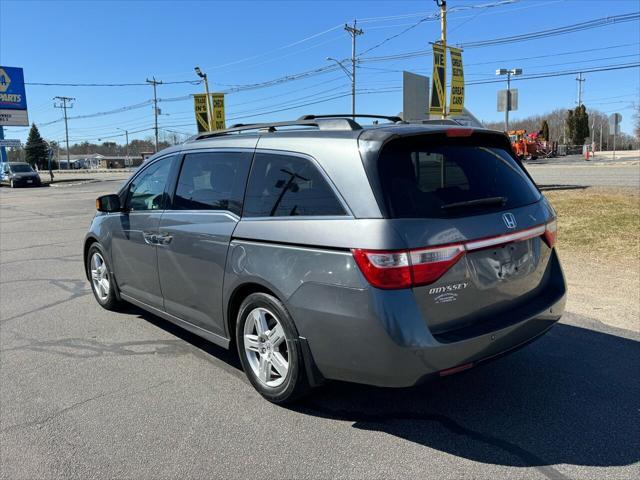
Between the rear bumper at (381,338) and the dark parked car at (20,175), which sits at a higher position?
the dark parked car at (20,175)

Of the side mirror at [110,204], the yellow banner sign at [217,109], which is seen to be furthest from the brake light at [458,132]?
the yellow banner sign at [217,109]

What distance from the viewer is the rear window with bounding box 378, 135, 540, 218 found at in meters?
2.93

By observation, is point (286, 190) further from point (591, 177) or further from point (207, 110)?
point (207, 110)

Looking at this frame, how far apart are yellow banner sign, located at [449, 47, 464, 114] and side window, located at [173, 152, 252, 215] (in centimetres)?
1266

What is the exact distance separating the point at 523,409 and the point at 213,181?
2.75 meters

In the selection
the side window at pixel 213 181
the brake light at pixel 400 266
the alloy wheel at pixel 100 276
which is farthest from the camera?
the alloy wheel at pixel 100 276

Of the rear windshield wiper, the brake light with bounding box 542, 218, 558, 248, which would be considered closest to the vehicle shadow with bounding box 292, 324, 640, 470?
the brake light with bounding box 542, 218, 558, 248

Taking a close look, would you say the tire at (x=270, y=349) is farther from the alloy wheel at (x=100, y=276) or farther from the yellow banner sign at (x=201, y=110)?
the yellow banner sign at (x=201, y=110)

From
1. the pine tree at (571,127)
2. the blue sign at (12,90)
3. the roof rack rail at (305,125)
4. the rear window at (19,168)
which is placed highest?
the blue sign at (12,90)

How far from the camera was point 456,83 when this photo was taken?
15.7 metres

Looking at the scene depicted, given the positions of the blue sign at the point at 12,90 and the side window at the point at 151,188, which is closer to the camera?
the side window at the point at 151,188

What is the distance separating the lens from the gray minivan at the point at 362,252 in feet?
9.17

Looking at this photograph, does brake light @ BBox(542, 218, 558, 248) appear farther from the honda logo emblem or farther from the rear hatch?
the honda logo emblem

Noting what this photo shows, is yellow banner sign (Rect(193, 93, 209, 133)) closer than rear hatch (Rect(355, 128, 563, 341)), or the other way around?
rear hatch (Rect(355, 128, 563, 341))
